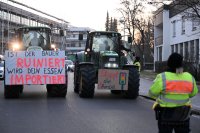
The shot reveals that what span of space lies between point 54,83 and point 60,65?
824mm

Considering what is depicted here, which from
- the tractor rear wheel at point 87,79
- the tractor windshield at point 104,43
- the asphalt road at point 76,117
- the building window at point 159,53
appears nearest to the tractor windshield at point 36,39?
the tractor windshield at point 104,43

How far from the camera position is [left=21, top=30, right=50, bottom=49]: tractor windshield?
2139 centimetres

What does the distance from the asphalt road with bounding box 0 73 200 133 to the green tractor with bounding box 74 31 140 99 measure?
887 millimetres

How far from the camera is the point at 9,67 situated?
1886cm

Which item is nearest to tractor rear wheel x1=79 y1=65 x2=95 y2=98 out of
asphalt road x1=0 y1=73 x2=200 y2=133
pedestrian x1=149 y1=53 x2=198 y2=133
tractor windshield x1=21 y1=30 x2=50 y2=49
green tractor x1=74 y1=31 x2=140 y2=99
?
green tractor x1=74 y1=31 x2=140 y2=99

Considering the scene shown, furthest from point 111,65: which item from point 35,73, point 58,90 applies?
point 35,73

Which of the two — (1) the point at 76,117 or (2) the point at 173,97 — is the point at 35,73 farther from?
(2) the point at 173,97

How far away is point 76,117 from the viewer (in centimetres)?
1316

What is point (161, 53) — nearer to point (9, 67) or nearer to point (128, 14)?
point (128, 14)

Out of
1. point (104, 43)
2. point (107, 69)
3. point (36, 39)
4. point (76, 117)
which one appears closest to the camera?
point (76, 117)

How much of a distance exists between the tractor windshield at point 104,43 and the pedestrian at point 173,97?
1420cm

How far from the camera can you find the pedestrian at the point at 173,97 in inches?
256

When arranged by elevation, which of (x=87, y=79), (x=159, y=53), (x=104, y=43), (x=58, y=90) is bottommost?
(x=58, y=90)

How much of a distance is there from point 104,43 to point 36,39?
3.18 metres
